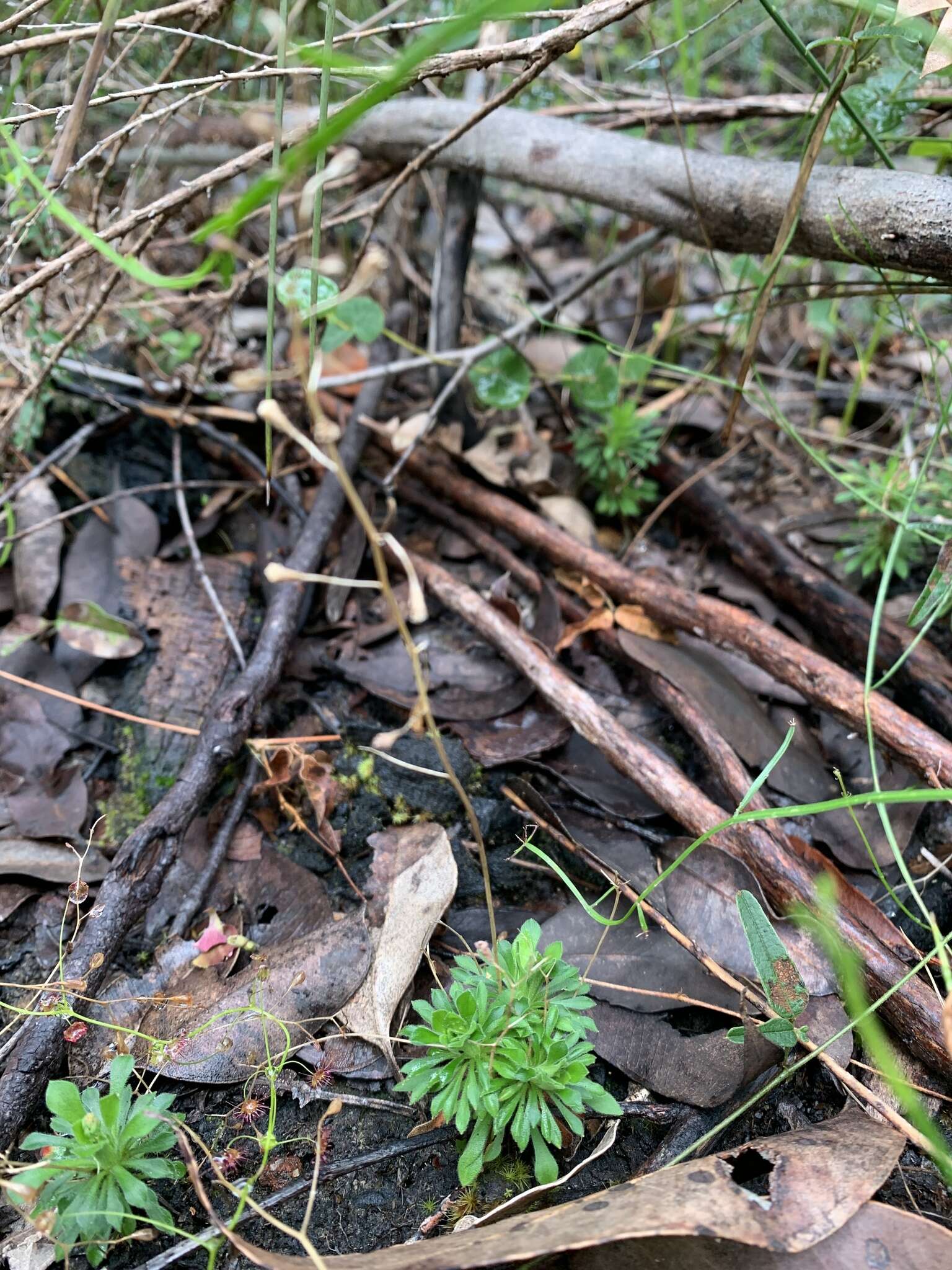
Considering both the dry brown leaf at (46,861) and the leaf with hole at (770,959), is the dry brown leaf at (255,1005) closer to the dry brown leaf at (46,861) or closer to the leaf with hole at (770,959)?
the dry brown leaf at (46,861)

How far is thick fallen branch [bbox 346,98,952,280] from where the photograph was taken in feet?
5.65

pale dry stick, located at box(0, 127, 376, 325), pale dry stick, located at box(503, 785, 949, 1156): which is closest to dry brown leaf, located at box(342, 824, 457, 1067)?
pale dry stick, located at box(503, 785, 949, 1156)

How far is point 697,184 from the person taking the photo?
208 cm

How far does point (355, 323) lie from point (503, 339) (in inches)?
17.7

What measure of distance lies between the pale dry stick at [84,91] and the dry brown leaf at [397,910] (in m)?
1.45

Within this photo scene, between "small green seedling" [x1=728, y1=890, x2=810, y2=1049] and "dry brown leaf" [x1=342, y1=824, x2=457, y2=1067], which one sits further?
"dry brown leaf" [x1=342, y1=824, x2=457, y2=1067]

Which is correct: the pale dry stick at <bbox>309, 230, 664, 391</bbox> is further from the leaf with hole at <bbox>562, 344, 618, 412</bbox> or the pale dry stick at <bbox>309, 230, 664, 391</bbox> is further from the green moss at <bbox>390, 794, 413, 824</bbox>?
the green moss at <bbox>390, 794, 413, 824</bbox>

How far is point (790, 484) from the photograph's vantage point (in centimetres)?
296

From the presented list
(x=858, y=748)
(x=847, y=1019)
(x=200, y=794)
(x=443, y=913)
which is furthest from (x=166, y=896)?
(x=858, y=748)

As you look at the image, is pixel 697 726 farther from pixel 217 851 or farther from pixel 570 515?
pixel 217 851

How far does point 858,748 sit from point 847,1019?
2.36 feet

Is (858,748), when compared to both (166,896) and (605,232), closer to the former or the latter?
(166,896)

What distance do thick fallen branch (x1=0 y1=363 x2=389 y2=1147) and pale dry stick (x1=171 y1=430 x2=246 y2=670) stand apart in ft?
0.37

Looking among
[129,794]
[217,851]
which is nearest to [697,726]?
[217,851]
